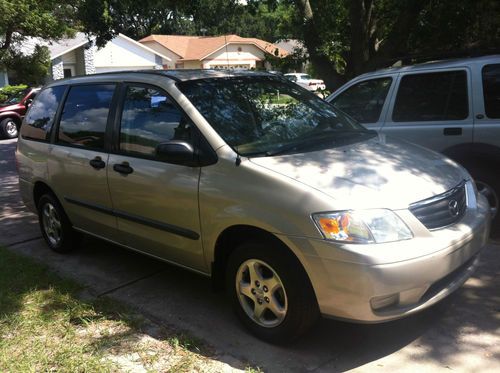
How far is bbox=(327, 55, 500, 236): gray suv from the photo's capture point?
4930 millimetres

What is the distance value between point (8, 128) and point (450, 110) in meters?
15.7

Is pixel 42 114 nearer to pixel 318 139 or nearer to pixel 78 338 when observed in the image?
pixel 78 338

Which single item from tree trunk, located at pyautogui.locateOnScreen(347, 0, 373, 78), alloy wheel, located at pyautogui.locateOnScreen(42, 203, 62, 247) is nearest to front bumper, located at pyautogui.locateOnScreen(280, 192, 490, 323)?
alloy wheel, located at pyautogui.locateOnScreen(42, 203, 62, 247)

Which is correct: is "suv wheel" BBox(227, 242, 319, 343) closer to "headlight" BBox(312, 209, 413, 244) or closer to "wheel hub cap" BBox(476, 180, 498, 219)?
"headlight" BBox(312, 209, 413, 244)

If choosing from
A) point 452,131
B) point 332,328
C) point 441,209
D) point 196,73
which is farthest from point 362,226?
point 452,131

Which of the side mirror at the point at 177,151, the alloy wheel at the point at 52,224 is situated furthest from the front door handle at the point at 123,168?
the alloy wheel at the point at 52,224

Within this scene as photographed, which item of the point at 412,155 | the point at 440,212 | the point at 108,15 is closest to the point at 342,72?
the point at 108,15

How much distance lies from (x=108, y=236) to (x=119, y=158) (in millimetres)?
824

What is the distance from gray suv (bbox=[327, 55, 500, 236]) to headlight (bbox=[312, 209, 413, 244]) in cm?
218

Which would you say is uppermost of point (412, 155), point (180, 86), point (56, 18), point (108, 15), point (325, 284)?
point (56, 18)

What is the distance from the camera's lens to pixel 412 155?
386 centimetres

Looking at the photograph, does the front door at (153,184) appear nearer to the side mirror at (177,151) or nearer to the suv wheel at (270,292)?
the side mirror at (177,151)

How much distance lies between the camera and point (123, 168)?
419 centimetres

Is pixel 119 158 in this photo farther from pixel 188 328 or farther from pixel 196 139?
pixel 188 328
